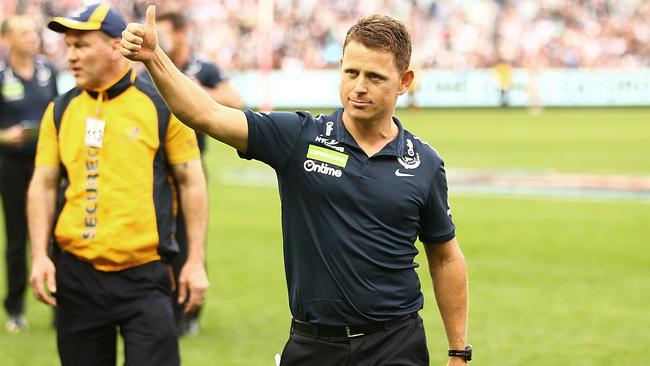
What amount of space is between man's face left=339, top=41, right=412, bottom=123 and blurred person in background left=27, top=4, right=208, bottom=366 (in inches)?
62.9

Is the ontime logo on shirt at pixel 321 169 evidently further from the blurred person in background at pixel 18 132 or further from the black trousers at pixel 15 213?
the black trousers at pixel 15 213

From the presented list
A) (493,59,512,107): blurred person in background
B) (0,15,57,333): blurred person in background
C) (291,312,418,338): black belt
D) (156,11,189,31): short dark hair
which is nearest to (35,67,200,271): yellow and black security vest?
(291,312,418,338): black belt

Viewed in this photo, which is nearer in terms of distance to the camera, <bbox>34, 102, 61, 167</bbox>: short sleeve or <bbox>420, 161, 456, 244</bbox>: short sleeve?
<bbox>420, 161, 456, 244</bbox>: short sleeve

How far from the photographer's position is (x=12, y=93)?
982 cm

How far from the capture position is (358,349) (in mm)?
4445

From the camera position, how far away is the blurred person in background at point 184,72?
8859 mm

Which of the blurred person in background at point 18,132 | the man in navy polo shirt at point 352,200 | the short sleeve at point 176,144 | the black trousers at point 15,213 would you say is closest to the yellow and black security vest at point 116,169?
the short sleeve at point 176,144

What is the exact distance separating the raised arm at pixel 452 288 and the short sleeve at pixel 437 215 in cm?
5

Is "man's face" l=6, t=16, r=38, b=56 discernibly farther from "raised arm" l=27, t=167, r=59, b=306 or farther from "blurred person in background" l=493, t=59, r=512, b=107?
"blurred person in background" l=493, t=59, r=512, b=107

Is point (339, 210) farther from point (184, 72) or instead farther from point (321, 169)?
point (184, 72)

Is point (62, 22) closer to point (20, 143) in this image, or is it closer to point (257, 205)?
point (20, 143)

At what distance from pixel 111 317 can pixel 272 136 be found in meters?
1.55

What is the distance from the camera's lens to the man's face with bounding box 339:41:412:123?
14.3ft

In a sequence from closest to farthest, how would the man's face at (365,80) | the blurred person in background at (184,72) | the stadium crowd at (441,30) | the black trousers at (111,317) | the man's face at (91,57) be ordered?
the man's face at (365,80) → the black trousers at (111,317) → the man's face at (91,57) → the blurred person in background at (184,72) → the stadium crowd at (441,30)
